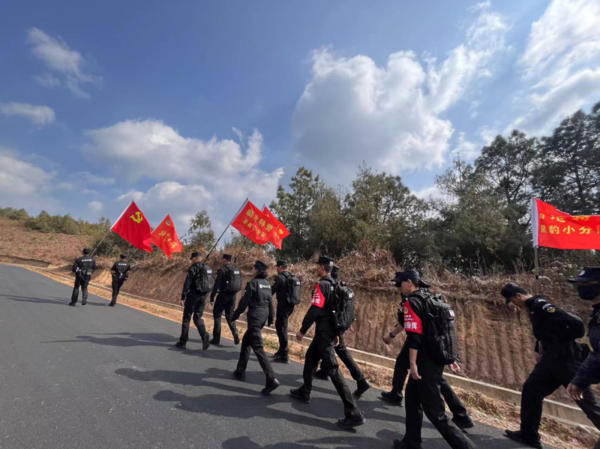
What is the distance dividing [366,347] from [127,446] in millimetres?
6499

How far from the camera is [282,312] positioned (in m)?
6.32

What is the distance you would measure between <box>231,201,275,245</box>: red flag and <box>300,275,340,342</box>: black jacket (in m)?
6.95

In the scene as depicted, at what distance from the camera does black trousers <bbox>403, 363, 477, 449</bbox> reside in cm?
274

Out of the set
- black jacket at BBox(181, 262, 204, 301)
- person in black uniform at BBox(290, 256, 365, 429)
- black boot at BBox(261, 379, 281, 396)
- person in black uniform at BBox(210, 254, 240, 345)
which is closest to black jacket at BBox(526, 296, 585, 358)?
person in black uniform at BBox(290, 256, 365, 429)

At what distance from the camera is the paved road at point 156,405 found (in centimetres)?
295

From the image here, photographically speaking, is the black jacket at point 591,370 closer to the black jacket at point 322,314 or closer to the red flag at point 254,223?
the black jacket at point 322,314

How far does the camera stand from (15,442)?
2.71 meters

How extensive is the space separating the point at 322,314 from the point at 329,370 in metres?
0.69

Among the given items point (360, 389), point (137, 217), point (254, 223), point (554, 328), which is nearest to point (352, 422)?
point (360, 389)

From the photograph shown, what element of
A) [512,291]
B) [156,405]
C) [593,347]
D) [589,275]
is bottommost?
[156,405]

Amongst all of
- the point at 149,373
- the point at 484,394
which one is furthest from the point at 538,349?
the point at 149,373

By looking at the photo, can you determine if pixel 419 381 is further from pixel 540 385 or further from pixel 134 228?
pixel 134 228

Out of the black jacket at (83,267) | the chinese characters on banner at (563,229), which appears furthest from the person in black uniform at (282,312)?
the black jacket at (83,267)

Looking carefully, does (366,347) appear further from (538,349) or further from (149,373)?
(149,373)
